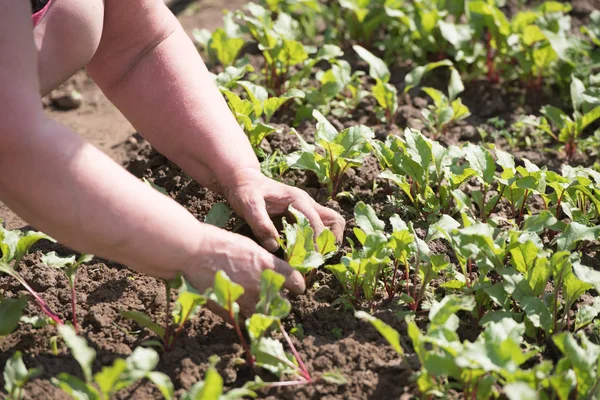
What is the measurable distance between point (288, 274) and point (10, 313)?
791mm

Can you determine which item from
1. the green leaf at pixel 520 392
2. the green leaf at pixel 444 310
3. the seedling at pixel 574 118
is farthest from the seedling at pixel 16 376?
the seedling at pixel 574 118

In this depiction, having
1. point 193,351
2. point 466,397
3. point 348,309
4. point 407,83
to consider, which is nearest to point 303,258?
point 348,309

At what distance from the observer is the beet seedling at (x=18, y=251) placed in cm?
239

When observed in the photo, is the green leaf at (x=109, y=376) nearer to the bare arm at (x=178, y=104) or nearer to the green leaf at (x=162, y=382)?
the green leaf at (x=162, y=382)

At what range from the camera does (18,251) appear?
2459 mm

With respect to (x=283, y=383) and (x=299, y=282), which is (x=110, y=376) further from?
(x=299, y=282)

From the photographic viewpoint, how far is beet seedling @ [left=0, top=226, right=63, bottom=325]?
2.39 metres

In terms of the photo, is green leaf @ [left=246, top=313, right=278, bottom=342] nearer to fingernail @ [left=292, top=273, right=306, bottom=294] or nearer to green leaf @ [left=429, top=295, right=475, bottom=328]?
fingernail @ [left=292, top=273, right=306, bottom=294]

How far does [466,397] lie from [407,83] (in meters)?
1.88

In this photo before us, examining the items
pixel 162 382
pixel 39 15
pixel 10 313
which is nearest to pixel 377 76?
pixel 39 15

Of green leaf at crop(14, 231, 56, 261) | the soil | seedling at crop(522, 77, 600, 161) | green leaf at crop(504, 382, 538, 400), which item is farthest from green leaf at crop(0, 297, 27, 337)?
seedling at crop(522, 77, 600, 161)

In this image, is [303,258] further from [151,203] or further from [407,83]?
[407,83]

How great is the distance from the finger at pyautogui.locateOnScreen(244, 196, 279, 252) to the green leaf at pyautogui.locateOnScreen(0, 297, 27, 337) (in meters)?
0.71

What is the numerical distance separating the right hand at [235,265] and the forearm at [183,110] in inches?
17.2
